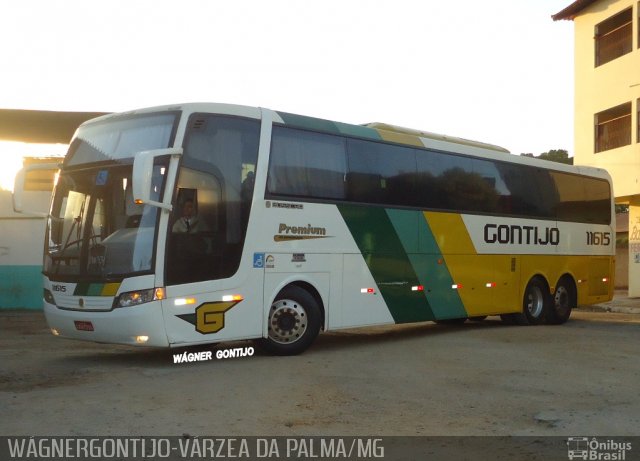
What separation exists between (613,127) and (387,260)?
18.1 meters

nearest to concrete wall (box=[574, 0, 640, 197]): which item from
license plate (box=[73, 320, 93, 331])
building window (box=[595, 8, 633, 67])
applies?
building window (box=[595, 8, 633, 67])

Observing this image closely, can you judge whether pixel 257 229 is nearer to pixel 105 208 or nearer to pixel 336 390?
pixel 105 208

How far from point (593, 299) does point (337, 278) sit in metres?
8.88

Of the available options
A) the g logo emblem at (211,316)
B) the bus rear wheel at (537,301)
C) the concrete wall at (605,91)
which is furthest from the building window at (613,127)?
the g logo emblem at (211,316)

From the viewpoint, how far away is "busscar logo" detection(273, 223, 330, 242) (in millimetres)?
11164

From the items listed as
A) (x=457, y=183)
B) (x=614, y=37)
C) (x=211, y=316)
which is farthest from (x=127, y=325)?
(x=614, y=37)

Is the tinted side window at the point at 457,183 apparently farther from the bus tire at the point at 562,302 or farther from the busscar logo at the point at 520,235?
the bus tire at the point at 562,302

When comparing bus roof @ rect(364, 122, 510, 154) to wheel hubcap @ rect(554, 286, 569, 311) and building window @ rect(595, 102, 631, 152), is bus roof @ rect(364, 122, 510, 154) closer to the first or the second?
wheel hubcap @ rect(554, 286, 569, 311)

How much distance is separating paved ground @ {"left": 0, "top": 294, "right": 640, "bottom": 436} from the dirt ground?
0.01m

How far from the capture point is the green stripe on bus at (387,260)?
40.9ft

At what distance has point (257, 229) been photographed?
426 inches

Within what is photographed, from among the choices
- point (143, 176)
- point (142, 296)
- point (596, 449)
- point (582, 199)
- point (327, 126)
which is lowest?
point (596, 449)

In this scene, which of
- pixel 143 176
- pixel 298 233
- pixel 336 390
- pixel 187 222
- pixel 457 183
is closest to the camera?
pixel 336 390

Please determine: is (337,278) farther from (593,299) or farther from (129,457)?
(593,299)
